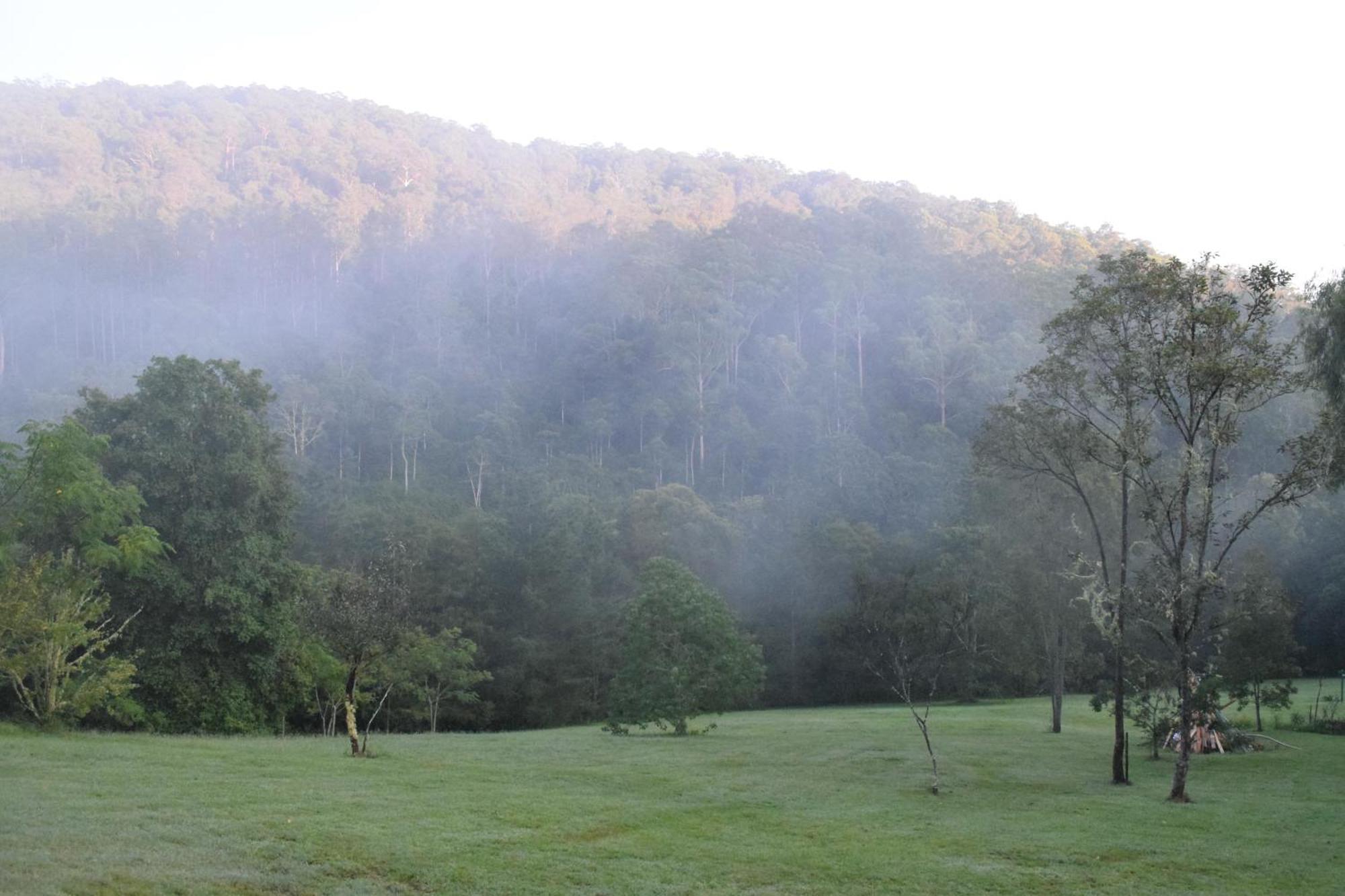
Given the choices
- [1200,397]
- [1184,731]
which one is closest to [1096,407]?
[1200,397]

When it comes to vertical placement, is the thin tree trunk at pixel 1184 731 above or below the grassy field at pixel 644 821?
above

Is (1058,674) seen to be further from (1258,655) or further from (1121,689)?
(1121,689)

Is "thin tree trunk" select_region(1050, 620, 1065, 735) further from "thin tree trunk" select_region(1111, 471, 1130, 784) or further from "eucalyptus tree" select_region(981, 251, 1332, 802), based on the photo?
"thin tree trunk" select_region(1111, 471, 1130, 784)

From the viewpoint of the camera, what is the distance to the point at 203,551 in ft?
124

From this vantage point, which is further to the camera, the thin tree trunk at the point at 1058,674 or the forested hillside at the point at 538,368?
the forested hillside at the point at 538,368

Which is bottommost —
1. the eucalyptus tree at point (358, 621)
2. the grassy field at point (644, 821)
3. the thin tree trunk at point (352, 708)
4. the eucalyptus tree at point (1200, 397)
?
the grassy field at point (644, 821)

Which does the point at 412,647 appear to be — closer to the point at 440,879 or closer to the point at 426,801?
the point at 426,801

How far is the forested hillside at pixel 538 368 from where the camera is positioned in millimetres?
59688

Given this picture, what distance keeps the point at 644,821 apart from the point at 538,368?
3519 inches

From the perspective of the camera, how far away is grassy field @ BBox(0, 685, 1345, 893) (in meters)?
14.2

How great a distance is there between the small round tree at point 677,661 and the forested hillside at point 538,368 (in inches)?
377

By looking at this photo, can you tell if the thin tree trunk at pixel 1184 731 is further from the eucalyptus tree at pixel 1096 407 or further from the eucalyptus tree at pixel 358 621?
the eucalyptus tree at pixel 358 621

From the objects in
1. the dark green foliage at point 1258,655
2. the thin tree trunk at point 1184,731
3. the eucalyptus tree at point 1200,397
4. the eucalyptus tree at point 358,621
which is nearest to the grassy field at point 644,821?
the thin tree trunk at point 1184,731

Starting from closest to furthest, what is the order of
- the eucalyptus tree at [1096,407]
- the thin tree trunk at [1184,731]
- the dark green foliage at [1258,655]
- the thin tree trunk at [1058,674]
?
1. the thin tree trunk at [1184,731]
2. the eucalyptus tree at [1096,407]
3. the dark green foliage at [1258,655]
4. the thin tree trunk at [1058,674]
